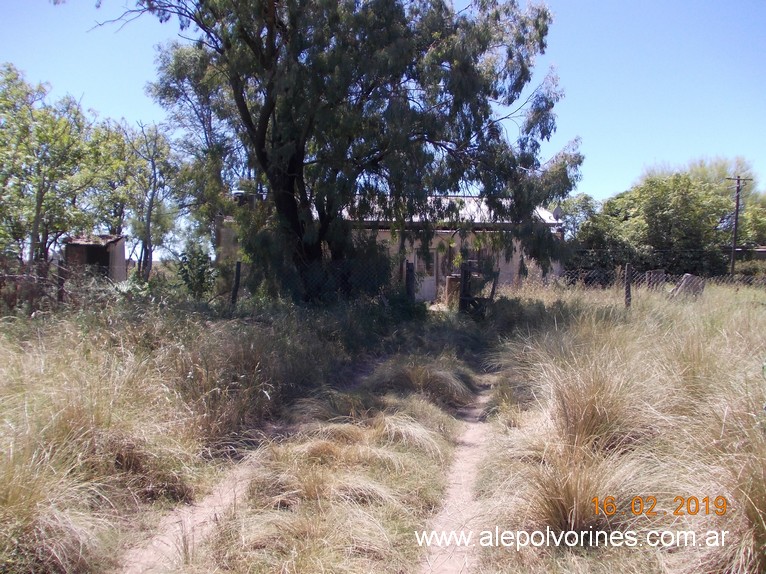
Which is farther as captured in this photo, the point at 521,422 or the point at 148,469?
the point at 521,422

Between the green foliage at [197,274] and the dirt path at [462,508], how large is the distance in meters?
6.90

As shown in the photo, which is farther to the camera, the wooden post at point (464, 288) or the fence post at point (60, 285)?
the wooden post at point (464, 288)

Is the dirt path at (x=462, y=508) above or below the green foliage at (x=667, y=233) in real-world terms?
below

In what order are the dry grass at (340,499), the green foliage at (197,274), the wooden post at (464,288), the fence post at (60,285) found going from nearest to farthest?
the dry grass at (340,499) → the fence post at (60,285) → the green foliage at (197,274) → the wooden post at (464,288)

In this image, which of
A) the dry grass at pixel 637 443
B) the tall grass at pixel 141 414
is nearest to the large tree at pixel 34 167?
the tall grass at pixel 141 414

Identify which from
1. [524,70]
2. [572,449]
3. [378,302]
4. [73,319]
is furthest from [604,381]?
[524,70]

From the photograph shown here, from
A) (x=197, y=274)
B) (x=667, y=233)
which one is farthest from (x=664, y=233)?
(x=197, y=274)

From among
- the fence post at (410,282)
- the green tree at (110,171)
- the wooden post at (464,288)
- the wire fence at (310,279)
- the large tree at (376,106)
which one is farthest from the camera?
the green tree at (110,171)

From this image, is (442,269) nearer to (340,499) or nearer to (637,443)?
(637,443)

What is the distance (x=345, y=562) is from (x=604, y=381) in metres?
2.61

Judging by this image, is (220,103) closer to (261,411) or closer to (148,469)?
(261,411)

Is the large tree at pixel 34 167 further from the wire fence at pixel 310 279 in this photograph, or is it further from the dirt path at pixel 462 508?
the dirt path at pixel 462 508

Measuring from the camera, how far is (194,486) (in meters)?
4.23

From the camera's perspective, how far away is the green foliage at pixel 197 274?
1120cm
